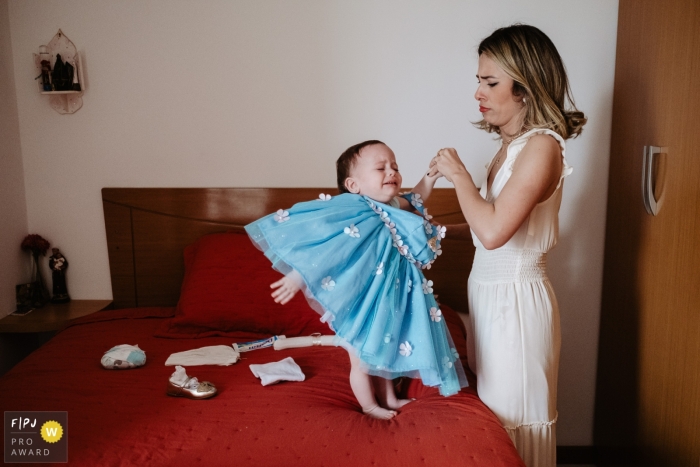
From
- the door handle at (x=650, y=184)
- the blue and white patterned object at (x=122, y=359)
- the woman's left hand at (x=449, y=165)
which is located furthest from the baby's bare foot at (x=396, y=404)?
the door handle at (x=650, y=184)

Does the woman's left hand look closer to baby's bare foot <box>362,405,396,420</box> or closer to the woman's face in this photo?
the woman's face

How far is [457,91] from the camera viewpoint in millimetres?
2545

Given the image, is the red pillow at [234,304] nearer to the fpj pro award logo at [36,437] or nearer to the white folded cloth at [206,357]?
the white folded cloth at [206,357]

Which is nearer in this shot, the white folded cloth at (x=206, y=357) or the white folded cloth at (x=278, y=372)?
the white folded cloth at (x=278, y=372)

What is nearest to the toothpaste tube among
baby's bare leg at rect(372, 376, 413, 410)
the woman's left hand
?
baby's bare leg at rect(372, 376, 413, 410)

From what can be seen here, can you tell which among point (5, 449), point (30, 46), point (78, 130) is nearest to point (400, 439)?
point (5, 449)

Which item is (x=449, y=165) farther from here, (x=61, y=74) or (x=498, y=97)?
(x=61, y=74)

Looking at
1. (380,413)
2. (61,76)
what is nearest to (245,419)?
(380,413)

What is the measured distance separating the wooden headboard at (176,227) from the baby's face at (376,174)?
871 millimetres

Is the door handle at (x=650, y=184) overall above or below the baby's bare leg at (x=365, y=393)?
above

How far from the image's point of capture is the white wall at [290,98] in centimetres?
251

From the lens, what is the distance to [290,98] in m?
2.59

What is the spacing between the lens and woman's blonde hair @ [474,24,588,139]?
5.03 ft

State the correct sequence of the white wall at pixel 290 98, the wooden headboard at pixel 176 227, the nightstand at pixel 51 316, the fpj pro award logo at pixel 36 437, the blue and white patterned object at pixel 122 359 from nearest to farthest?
the fpj pro award logo at pixel 36 437
the blue and white patterned object at pixel 122 359
the nightstand at pixel 51 316
the white wall at pixel 290 98
the wooden headboard at pixel 176 227
